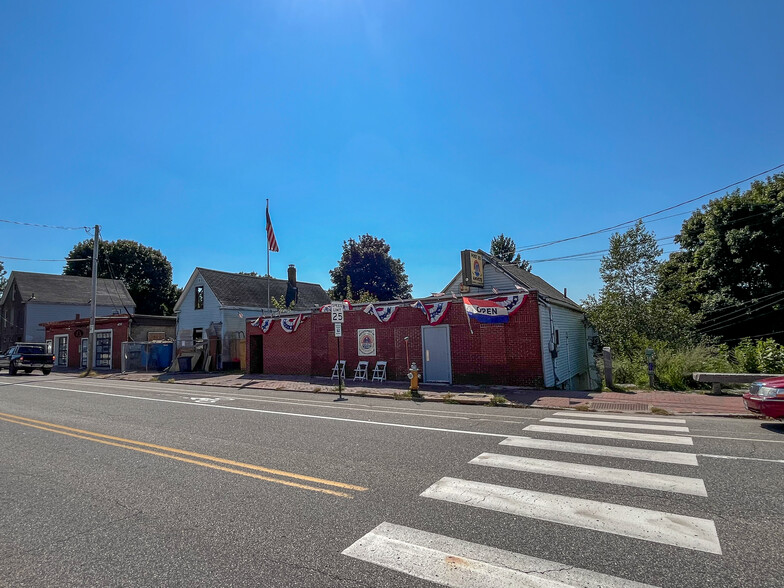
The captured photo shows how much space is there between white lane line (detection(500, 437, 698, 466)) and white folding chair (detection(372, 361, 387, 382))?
35.6ft

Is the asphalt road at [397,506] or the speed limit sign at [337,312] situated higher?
the speed limit sign at [337,312]

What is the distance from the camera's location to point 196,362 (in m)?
27.2

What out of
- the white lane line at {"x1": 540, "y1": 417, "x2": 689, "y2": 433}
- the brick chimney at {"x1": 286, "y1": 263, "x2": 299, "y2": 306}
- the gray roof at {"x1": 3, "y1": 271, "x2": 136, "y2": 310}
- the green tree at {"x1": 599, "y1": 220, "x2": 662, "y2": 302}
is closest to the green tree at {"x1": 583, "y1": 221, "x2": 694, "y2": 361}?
the green tree at {"x1": 599, "y1": 220, "x2": 662, "y2": 302}

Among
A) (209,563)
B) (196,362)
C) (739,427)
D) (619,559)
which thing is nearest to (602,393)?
(739,427)

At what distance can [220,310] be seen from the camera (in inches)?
1143

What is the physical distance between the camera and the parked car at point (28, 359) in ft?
90.4

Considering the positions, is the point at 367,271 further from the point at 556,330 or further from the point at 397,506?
the point at 397,506

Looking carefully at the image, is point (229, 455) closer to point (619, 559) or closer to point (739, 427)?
point (619, 559)

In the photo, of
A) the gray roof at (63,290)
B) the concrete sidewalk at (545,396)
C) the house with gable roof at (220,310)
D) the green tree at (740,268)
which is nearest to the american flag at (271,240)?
the house with gable roof at (220,310)

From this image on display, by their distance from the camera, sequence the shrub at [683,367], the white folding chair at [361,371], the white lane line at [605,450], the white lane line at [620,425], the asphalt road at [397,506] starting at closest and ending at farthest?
the asphalt road at [397,506]
the white lane line at [605,450]
the white lane line at [620,425]
the shrub at [683,367]
the white folding chair at [361,371]

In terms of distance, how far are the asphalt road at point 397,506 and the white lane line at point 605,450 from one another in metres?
0.07

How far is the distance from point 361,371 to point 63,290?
45.7 m

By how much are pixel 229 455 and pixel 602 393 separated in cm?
1159

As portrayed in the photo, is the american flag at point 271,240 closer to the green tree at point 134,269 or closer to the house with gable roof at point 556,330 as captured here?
the house with gable roof at point 556,330
